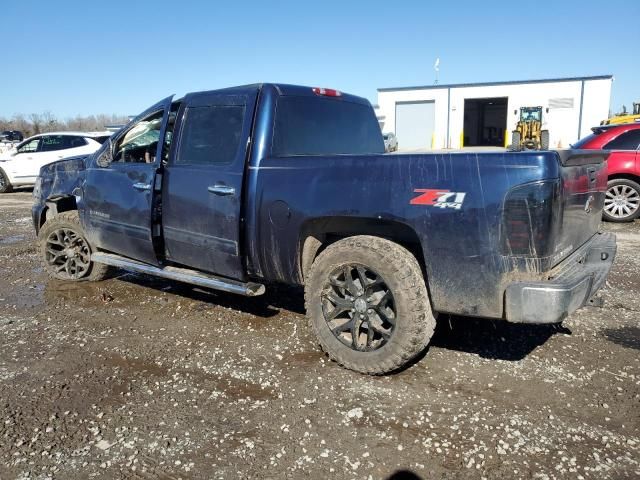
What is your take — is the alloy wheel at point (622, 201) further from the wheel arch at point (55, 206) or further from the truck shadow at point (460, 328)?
the wheel arch at point (55, 206)

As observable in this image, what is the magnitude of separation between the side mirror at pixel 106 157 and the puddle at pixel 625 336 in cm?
487

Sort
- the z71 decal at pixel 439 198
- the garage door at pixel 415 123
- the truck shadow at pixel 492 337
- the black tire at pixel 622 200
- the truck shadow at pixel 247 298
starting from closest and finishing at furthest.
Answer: the z71 decal at pixel 439 198, the truck shadow at pixel 492 337, the truck shadow at pixel 247 298, the black tire at pixel 622 200, the garage door at pixel 415 123

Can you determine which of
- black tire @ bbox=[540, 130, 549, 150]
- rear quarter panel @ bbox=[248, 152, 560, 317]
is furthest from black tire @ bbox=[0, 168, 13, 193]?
black tire @ bbox=[540, 130, 549, 150]

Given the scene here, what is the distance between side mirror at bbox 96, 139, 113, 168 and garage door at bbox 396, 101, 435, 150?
95.8ft

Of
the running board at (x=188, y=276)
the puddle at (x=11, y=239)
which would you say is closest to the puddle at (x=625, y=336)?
the running board at (x=188, y=276)

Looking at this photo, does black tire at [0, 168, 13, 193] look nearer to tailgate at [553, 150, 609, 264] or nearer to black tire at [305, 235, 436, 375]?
black tire at [305, 235, 436, 375]

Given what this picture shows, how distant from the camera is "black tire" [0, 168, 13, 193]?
1538cm

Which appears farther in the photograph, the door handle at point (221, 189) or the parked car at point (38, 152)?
the parked car at point (38, 152)

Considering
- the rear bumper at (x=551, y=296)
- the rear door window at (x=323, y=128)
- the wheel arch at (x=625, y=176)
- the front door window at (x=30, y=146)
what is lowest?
the wheel arch at (x=625, y=176)

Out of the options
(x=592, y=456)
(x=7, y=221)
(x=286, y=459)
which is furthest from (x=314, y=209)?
(x=7, y=221)

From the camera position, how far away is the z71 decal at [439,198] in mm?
2941

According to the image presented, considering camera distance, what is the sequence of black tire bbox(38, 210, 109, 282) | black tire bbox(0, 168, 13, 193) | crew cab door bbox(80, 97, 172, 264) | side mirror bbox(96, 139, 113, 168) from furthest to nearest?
black tire bbox(0, 168, 13, 193) < black tire bbox(38, 210, 109, 282) < side mirror bbox(96, 139, 113, 168) < crew cab door bbox(80, 97, 172, 264)

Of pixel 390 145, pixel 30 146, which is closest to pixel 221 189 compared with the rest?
pixel 390 145

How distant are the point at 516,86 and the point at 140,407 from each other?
32070mm
